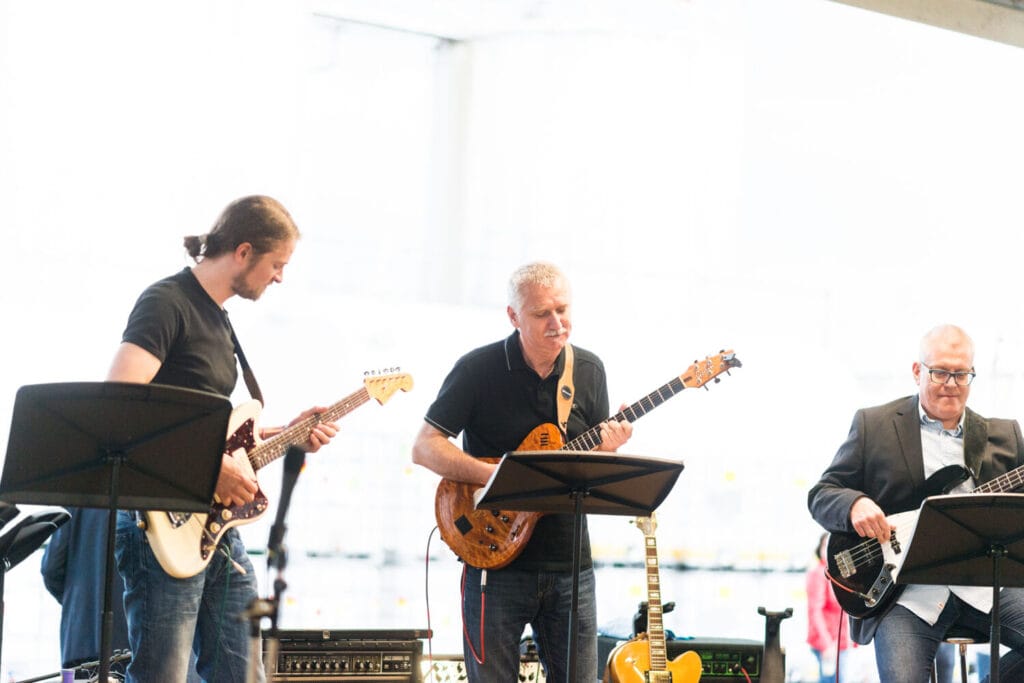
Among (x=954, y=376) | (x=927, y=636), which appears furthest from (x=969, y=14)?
(x=927, y=636)

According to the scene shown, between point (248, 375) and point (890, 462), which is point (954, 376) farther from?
point (248, 375)

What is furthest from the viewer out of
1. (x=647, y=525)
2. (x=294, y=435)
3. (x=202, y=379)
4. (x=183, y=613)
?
(x=647, y=525)

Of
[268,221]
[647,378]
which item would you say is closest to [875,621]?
[268,221]

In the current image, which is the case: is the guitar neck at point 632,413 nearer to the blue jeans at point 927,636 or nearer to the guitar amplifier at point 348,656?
the guitar amplifier at point 348,656

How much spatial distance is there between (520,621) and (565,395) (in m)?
0.82

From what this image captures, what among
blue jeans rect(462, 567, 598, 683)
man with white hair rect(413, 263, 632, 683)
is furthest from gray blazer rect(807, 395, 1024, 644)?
blue jeans rect(462, 567, 598, 683)

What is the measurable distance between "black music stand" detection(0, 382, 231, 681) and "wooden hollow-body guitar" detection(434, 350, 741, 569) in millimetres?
1146

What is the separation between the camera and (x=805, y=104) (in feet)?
34.4

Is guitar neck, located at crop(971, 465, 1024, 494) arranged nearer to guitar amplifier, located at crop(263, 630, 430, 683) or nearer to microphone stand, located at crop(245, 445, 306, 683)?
guitar amplifier, located at crop(263, 630, 430, 683)

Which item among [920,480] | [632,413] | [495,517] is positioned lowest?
[495,517]

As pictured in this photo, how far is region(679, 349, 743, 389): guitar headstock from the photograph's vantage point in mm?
4496

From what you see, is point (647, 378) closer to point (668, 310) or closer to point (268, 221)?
point (668, 310)

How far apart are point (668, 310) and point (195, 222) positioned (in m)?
5.08

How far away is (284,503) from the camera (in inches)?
101
